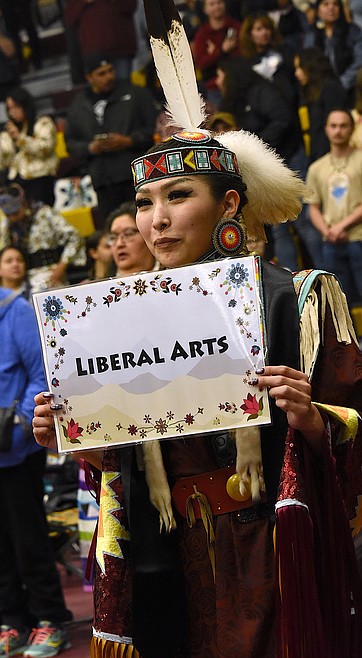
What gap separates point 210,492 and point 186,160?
79 centimetres

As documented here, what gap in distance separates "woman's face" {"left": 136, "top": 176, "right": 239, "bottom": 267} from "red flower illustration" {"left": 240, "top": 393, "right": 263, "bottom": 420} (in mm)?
437

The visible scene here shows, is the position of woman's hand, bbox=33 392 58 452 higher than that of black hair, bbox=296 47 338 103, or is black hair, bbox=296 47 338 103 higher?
black hair, bbox=296 47 338 103

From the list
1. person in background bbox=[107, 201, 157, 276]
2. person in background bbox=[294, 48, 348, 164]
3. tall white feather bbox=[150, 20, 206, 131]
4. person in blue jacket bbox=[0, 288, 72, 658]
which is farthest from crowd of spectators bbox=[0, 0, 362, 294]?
tall white feather bbox=[150, 20, 206, 131]

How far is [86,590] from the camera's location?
18.3 ft

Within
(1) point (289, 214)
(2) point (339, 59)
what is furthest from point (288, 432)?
(2) point (339, 59)

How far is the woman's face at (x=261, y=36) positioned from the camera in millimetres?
8258

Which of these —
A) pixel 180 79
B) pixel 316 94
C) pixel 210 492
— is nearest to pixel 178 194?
pixel 180 79

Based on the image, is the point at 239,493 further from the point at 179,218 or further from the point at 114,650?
the point at 179,218

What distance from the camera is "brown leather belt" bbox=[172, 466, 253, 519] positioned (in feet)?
8.01

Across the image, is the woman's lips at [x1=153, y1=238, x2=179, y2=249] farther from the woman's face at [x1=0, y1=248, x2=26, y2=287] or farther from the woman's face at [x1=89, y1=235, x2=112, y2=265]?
the woman's face at [x1=0, y1=248, x2=26, y2=287]

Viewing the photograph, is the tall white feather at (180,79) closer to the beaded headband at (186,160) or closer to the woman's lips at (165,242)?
the beaded headband at (186,160)

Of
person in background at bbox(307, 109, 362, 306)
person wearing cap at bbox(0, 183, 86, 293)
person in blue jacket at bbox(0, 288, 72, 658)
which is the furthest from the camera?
person wearing cap at bbox(0, 183, 86, 293)

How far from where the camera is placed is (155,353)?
2.32 m

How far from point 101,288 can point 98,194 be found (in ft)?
20.4
